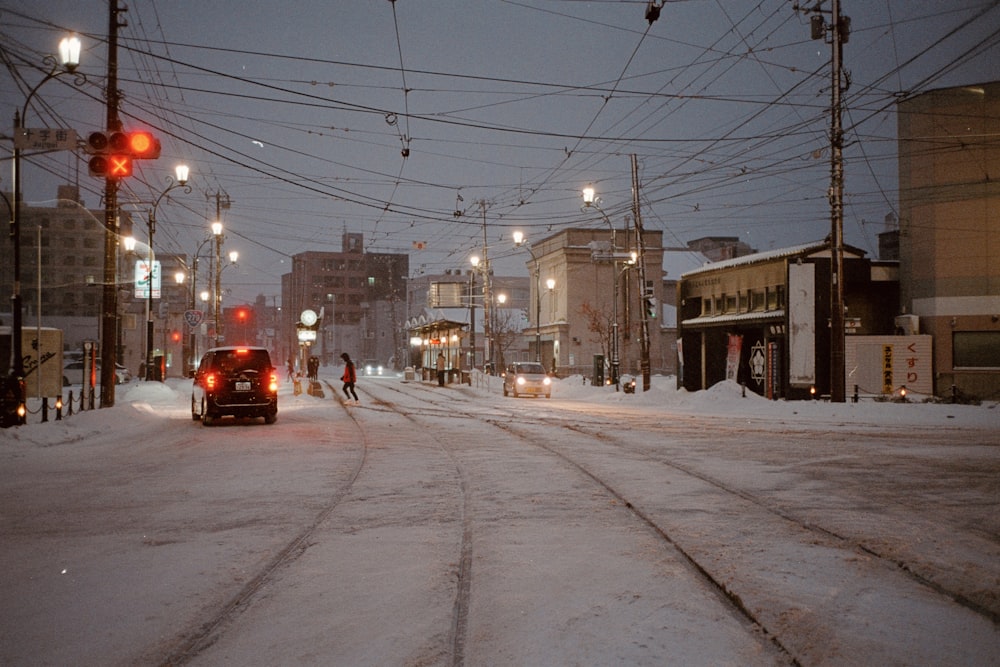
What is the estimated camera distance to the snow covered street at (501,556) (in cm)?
467

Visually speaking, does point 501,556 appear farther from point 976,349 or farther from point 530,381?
point 530,381

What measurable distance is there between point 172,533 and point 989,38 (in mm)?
20090

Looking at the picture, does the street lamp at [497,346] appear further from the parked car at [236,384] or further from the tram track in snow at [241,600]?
the tram track in snow at [241,600]

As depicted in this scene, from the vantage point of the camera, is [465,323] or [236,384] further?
[465,323]

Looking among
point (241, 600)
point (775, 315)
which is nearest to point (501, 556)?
point (241, 600)

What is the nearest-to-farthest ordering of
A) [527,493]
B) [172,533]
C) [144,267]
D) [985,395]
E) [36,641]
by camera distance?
[36,641]
[172,533]
[527,493]
[985,395]
[144,267]

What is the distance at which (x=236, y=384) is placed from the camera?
20.3 m

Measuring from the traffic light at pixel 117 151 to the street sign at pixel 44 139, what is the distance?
6.37 ft

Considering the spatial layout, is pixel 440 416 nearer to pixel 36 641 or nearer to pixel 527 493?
pixel 527 493

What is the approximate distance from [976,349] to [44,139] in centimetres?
3203

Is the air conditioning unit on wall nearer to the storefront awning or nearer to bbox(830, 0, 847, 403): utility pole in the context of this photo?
the storefront awning

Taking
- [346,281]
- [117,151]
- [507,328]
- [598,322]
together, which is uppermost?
[346,281]

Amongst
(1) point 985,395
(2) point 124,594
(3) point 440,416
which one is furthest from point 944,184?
(2) point 124,594

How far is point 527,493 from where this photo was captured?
9.91 m
